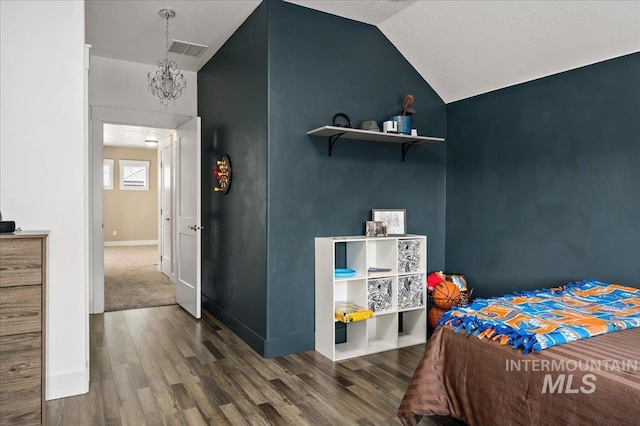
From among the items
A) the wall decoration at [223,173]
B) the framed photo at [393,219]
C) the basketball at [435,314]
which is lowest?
the basketball at [435,314]

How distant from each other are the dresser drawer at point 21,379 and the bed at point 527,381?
183 cm

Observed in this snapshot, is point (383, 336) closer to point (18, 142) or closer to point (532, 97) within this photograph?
point (532, 97)

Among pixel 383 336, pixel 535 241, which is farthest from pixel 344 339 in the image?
pixel 535 241

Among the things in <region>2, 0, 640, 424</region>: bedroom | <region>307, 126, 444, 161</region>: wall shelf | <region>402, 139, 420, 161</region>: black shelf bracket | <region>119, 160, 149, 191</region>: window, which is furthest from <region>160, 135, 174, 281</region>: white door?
<region>119, 160, 149, 191</region>: window

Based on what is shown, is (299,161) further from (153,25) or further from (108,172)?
(108,172)

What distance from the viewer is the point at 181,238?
502 centimetres

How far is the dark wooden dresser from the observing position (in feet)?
7.00

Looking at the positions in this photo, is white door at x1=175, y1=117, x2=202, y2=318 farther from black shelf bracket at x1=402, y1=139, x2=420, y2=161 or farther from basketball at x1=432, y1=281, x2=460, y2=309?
basketball at x1=432, y1=281, x2=460, y2=309

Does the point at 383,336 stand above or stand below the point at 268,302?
below

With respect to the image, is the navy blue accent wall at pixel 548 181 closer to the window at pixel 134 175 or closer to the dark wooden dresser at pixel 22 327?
the dark wooden dresser at pixel 22 327

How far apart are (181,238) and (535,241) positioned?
365 centimetres

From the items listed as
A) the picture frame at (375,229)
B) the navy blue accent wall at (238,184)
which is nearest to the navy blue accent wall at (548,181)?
the picture frame at (375,229)

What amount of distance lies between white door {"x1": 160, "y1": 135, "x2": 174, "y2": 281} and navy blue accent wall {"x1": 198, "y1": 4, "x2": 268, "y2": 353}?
5.28ft

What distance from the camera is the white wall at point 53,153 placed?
2543mm
